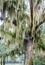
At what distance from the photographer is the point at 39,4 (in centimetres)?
271

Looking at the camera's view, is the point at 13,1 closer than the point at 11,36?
Yes

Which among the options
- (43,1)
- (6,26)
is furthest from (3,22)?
(43,1)


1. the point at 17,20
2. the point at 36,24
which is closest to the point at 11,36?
the point at 17,20

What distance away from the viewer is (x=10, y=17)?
2818mm

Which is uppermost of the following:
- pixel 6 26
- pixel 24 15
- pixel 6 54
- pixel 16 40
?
pixel 24 15

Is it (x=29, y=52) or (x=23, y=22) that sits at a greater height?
(x=23, y=22)

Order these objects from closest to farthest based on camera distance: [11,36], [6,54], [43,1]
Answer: [43,1], [11,36], [6,54]

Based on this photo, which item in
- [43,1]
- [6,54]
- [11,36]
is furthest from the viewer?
[6,54]

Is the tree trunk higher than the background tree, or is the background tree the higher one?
the background tree

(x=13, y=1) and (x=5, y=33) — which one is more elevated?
(x=13, y=1)

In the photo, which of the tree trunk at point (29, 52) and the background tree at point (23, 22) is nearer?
the background tree at point (23, 22)

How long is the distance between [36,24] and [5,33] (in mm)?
526

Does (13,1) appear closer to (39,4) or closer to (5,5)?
(5,5)

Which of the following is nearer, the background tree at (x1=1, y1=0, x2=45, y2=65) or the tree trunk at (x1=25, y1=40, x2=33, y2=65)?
the background tree at (x1=1, y1=0, x2=45, y2=65)
